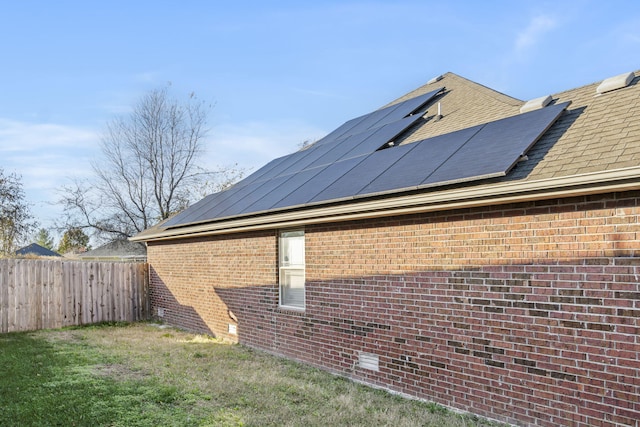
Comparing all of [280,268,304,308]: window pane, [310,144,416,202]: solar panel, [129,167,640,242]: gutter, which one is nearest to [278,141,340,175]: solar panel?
[129,167,640,242]: gutter

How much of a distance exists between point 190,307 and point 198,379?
5.11 meters

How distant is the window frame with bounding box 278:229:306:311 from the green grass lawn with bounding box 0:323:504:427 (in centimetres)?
100

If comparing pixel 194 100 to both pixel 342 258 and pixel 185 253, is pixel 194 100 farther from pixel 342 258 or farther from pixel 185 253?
pixel 342 258

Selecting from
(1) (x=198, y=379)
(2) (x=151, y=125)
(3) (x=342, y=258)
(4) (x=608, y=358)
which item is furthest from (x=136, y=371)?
(2) (x=151, y=125)

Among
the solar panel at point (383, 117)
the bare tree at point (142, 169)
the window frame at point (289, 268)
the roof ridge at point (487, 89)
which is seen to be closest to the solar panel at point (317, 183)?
the window frame at point (289, 268)

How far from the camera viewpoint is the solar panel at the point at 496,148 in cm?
496

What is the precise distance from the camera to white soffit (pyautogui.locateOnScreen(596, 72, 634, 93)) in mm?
5871

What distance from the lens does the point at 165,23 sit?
1203 cm

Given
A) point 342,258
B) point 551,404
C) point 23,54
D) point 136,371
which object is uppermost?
point 23,54

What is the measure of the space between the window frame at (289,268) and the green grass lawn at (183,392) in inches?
39.3

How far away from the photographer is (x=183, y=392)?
5.72m

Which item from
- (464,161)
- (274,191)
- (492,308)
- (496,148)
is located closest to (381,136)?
(274,191)

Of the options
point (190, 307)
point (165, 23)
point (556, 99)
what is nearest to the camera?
point (556, 99)

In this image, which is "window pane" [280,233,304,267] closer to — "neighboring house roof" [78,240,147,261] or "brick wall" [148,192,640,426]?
"brick wall" [148,192,640,426]
